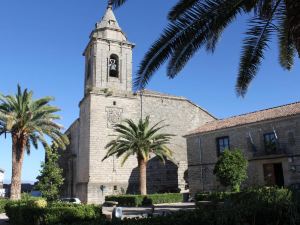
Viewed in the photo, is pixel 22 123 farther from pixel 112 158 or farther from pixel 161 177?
pixel 161 177

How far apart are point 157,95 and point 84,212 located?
1033 inches

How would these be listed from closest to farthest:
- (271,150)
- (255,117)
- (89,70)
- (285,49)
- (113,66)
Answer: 1. (285,49)
2. (271,150)
3. (255,117)
4. (113,66)
5. (89,70)

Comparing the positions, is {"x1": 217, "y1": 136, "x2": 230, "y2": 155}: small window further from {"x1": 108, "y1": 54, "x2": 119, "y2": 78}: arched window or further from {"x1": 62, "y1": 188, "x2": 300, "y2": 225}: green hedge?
{"x1": 62, "y1": 188, "x2": 300, "y2": 225}: green hedge

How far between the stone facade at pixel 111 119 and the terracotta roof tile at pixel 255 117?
6692 mm

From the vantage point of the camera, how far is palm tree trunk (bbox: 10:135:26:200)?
83.3ft

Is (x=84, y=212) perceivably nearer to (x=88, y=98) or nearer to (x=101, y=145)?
(x=101, y=145)

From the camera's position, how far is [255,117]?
96.1 feet

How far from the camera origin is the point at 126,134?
2906cm

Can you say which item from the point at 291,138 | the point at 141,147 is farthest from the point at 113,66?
the point at 291,138

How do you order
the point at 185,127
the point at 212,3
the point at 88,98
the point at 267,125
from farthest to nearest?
the point at 185,127, the point at 88,98, the point at 267,125, the point at 212,3

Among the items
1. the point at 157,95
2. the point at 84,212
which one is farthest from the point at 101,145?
the point at 84,212

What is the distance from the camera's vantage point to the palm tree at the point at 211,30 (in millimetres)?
8070

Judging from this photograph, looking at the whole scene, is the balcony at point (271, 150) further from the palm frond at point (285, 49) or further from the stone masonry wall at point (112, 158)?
the palm frond at point (285, 49)

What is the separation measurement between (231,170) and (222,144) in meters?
7.37
